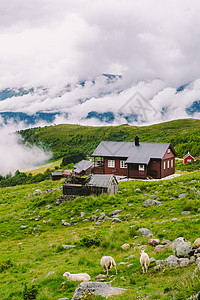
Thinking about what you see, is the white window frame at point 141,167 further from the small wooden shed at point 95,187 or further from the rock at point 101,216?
the rock at point 101,216

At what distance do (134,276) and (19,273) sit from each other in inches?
272

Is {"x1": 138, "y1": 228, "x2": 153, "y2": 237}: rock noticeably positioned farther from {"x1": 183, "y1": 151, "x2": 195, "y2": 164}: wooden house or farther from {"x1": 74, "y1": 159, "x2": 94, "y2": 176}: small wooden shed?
{"x1": 183, "y1": 151, "x2": 195, "y2": 164}: wooden house

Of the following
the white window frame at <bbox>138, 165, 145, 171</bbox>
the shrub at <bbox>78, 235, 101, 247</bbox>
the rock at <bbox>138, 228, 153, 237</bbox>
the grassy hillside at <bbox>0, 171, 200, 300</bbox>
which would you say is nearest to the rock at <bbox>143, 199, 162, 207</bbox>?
the grassy hillside at <bbox>0, 171, 200, 300</bbox>

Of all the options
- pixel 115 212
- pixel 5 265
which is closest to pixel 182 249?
pixel 5 265

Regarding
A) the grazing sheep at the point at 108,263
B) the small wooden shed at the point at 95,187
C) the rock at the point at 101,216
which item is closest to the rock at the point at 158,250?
the grazing sheep at the point at 108,263

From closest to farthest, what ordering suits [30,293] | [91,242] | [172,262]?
[172,262] < [30,293] < [91,242]

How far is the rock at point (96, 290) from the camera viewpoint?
25.9ft

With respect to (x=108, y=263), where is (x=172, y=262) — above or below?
above

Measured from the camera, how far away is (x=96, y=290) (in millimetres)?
8070

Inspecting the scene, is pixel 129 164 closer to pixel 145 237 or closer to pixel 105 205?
pixel 105 205

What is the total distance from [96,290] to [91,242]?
727 centimetres

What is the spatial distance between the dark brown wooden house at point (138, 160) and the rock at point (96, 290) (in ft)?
116

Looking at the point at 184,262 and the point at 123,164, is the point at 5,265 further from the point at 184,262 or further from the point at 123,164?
the point at 123,164

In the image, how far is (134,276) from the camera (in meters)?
9.27
